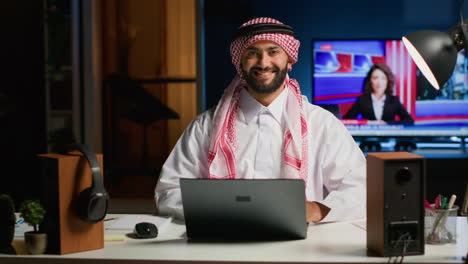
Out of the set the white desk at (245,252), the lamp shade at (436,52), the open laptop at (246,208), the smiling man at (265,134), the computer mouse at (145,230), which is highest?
the lamp shade at (436,52)

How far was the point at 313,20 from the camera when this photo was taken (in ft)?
17.8

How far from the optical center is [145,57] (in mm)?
6449

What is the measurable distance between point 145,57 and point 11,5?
4.67 feet

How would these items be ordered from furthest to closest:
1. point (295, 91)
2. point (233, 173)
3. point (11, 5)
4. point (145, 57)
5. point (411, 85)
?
1. point (145, 57)
2. point (11, 5)
3. point (411, 85)
4. point (295, 91)
5. point (233, 173)

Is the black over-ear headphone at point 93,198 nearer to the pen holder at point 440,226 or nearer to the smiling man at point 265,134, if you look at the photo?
the smiling man at point 265,134

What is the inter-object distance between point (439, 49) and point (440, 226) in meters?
0.54

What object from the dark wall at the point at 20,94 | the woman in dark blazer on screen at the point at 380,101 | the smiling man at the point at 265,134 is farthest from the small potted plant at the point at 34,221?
the dark wall at the point at 20,94

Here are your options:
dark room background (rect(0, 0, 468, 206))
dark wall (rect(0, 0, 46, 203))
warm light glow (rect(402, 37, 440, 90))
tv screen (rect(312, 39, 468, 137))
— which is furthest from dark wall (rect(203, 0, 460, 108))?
warm light glow (rect(402, 37, 440, 90))

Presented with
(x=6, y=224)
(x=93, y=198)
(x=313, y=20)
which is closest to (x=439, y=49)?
(x=93, y=198)

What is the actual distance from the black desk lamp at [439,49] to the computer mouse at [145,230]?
1005 millimetres

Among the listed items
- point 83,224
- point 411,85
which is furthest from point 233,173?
point 411,85

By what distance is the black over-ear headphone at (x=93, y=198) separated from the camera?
1.83 metres

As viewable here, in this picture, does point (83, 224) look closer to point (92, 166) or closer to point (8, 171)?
point (92, 166)

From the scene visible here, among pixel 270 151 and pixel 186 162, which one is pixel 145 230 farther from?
pixel 270 151
